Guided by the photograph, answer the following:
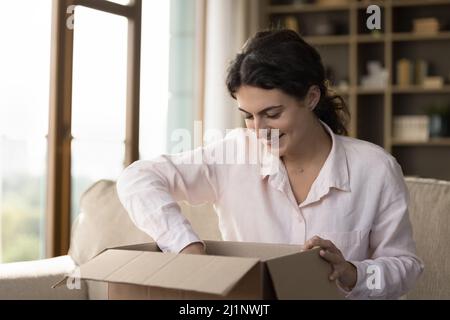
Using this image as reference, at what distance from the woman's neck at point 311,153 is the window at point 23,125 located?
78.8 inches

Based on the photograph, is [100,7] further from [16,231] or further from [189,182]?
[189,182]

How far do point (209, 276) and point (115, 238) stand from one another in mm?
1215

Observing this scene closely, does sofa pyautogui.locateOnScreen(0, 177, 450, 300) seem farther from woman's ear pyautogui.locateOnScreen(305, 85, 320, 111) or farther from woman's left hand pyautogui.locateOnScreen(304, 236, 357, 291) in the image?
woman's left hand pyautogui.locateOnScreen(304, 236, 357, 291)

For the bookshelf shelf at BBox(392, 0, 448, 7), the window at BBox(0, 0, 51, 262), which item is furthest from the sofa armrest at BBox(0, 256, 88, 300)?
the bookshelf shelf at BBox(392, 0, 448, 7)

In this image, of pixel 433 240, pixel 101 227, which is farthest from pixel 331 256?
pixel 101 227

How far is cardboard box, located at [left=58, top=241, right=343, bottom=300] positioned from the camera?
863 mm

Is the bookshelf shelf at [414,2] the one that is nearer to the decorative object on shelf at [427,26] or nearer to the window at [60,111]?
the decorative object on shelf at [427,26]

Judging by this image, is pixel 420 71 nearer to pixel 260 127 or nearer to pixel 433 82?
pixel 433 82

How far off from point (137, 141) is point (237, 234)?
268 centimetres

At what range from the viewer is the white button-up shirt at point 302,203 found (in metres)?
1.33

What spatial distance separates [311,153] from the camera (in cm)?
157

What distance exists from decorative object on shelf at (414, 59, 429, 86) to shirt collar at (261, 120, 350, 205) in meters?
3.92

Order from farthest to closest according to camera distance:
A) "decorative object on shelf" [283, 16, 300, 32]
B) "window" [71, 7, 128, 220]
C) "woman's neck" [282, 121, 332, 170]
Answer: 1. "decorative object on shelf" [283, 16, 300, 32]
2. "window" [71, 7, 128, 220]
3. "woman's neck" [282, 121, 332, 170]
